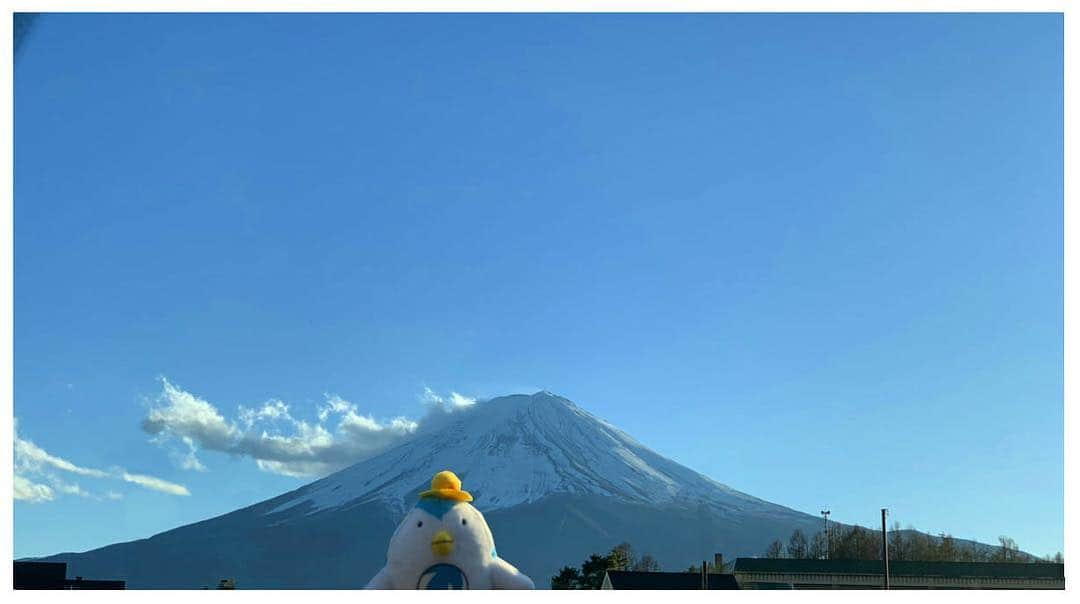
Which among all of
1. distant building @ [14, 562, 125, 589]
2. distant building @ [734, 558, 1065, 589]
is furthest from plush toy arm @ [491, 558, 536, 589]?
distant building @ [734, 558, 1065, 589]

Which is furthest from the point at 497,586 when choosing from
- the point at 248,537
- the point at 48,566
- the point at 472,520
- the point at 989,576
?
the point at 248,537

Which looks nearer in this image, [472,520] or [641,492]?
[472,520]

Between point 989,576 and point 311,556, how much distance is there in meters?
62.9

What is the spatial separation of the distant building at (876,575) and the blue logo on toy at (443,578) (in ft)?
69.0

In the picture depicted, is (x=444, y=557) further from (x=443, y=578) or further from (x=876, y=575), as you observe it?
(x=876, y=575)

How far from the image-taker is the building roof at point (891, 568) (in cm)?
3123

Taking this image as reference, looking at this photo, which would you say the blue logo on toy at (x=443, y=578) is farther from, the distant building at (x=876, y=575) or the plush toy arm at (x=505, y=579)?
the distant building at (x=876, y=575)

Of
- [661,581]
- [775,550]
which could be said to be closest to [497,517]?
[775,550]

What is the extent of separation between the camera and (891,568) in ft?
102

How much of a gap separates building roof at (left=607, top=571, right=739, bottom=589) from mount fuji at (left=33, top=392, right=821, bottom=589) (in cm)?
5289

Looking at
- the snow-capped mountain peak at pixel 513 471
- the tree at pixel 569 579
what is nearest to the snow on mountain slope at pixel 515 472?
the snow-capped mountain peak at pixel 513 471

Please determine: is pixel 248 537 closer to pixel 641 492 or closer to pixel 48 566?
pixel 641 492

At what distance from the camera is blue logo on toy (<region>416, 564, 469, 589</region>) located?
10.6m
